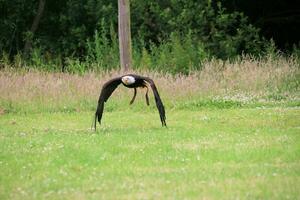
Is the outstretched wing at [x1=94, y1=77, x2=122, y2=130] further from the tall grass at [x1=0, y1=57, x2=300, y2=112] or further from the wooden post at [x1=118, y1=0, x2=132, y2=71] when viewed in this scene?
the wooden post at [x1=118, y1=0, x2=132, y2=71]

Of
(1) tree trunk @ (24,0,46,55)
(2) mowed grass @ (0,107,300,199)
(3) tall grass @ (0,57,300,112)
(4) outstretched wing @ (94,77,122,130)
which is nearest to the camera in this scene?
(2) mowed grass @ (0,107,300,199)

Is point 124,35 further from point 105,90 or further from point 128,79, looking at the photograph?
point 128,79

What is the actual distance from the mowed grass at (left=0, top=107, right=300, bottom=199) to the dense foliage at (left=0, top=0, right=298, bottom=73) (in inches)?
297

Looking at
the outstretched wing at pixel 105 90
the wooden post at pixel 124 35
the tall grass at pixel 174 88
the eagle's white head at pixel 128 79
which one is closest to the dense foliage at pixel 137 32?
the wooden post at pixel 124 35

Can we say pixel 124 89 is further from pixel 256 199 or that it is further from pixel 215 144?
pixel 256 199

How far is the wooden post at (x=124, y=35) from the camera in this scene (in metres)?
19.7

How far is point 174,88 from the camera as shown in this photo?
17.4 meters

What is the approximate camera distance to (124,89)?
57.1 ft

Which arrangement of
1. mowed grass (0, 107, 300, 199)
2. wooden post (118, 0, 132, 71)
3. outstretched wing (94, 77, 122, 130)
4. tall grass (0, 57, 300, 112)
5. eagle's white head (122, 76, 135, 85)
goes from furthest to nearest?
wooden post (118, 0, 132, 71) → tall grass (0, 57, 300, 112) → outstretched wing (94, 77, 122, 130) → eagle's white head (122, 76, 135, 85) → mowed grass (0, 107, 300, 199)

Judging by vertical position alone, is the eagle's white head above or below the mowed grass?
above

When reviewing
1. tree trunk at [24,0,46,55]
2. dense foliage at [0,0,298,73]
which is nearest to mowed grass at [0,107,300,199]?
dense foliage at [0,0,298,73]

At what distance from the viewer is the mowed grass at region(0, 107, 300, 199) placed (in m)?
7.93

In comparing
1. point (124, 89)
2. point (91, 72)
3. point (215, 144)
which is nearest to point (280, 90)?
point (124, 89)

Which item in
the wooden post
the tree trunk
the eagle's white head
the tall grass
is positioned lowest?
the tree trunk
